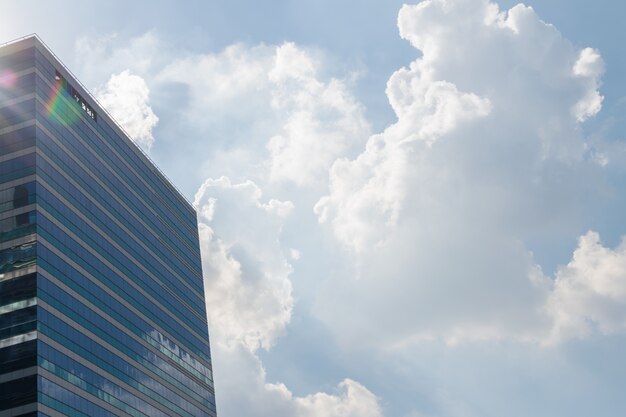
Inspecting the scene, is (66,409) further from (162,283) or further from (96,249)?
(162,283)

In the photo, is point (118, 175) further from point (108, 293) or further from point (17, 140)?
point (17, 140)

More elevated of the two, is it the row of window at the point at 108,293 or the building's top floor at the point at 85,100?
the building's top floor at the point at 85,100

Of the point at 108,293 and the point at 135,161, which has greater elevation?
the point at 135,161

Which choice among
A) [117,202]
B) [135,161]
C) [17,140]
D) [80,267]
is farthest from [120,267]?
[17,140]

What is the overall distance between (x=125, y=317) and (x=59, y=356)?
2388 cm

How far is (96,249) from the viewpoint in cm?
13262

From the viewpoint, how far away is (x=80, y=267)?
126m

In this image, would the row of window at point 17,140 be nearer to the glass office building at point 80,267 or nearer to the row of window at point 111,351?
the glass office building at point 80,267

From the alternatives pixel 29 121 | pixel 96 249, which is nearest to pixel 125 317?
pixel 96 249

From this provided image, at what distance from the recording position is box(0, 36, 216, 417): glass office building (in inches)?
4395

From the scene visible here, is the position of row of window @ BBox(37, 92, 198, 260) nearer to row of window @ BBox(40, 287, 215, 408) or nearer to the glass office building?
the glass office building

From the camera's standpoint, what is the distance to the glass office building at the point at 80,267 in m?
112

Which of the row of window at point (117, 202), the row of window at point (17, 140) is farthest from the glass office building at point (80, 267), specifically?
the row of window at point (117, 202)

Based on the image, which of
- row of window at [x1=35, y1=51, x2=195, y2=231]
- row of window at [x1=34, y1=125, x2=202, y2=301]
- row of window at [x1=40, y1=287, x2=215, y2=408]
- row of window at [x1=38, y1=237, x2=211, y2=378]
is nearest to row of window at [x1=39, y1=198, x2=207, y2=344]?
row of window at [x1=38, y1=237, x2=211, y2=378]
